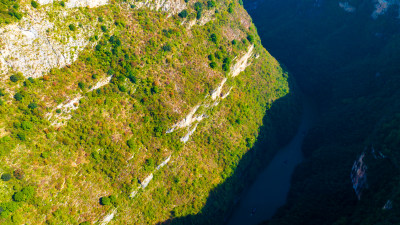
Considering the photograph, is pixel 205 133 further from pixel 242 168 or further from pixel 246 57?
pixel 246 57

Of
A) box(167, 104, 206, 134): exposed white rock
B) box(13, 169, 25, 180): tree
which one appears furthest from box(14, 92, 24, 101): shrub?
box(167, 104, 206, 134): exposed white rock

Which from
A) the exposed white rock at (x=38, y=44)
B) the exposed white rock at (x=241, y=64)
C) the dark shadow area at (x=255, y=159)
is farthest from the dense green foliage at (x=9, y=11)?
the exposed white rock at (x=241, y=64)

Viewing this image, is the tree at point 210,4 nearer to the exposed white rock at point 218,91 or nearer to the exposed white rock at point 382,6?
the exposed white rock at point 218,91

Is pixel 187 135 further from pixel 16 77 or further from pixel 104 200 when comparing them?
pixel 16 77

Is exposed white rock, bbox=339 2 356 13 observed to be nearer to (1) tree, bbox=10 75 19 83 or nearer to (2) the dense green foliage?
(2) the dense green foliage

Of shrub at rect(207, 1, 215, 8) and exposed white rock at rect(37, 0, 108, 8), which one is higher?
shrub at rect(207, 1, 215, 8)

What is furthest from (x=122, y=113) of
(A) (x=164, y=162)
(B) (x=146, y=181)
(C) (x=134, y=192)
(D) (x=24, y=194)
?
(D) (x=24, y=194)
